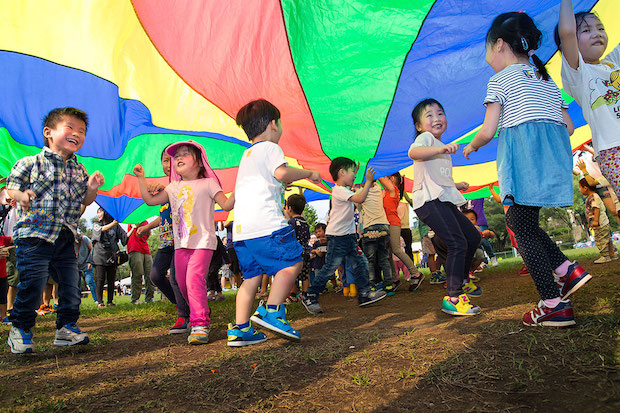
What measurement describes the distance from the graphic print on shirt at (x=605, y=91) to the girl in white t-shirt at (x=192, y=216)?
218 cm

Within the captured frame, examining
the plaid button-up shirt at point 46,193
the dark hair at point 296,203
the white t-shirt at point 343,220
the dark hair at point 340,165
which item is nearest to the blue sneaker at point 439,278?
the white t-shirt at point 343,220

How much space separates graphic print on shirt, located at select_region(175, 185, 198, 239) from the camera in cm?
280

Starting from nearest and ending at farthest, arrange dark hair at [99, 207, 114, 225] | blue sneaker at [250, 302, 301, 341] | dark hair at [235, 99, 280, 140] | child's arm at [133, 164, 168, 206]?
blue sneaker at [250, 302, 301, 341] < dark hair at [235, 99, 280, 140] < child's arm at [133, 164, 168, 206] < dark hair at [99, 207, 114, 225]

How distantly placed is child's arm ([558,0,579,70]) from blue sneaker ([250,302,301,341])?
6.77 ft

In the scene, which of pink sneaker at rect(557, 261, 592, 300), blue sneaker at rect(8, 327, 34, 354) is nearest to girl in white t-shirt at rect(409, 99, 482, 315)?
pink sneaker at rect(557, 261, 592, 300)

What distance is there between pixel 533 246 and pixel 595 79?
0.99 meters

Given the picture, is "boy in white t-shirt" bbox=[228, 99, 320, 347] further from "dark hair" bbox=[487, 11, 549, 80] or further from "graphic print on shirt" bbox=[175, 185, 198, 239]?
"dark hair" bbox=[487, 11, 549, 80]

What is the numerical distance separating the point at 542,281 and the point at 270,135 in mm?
1720

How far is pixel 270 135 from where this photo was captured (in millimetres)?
2562

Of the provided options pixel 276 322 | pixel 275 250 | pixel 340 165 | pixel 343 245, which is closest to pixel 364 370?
pixel 276 322

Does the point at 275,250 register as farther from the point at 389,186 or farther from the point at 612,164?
the point at 389,186

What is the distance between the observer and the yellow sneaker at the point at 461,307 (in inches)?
96.7

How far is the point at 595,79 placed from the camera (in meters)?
2.15

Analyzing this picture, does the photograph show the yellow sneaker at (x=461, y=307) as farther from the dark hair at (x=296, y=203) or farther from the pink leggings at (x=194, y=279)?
the dark hair at (x=296, y=203)
